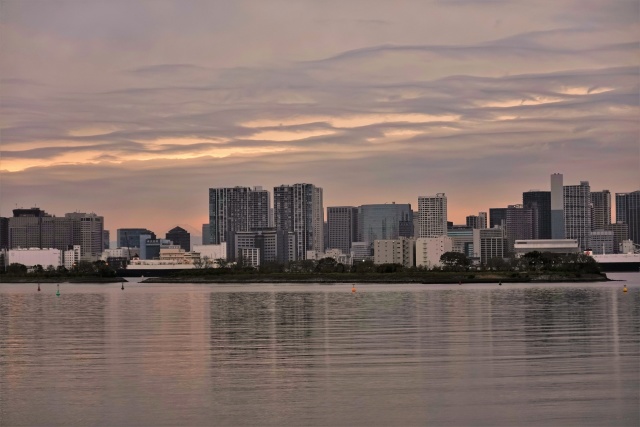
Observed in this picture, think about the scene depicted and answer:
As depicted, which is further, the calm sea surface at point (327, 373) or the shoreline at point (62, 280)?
the shoreline at point (62, 280)

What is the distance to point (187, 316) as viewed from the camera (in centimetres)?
5397

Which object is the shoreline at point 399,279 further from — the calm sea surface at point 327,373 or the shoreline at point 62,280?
the calm sea surface at point 327,373

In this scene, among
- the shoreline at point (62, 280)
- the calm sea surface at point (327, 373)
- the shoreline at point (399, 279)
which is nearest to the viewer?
the calm sea surface at point (327, 373)

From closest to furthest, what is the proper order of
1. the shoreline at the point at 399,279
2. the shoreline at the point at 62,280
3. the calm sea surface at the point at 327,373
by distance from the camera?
the calm sea surface at the point at 327,373, the shoreline at the point at 399,279, the shoreline at the point at 62,280

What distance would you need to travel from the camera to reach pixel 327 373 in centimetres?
2644

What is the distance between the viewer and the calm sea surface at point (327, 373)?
20.6 meters

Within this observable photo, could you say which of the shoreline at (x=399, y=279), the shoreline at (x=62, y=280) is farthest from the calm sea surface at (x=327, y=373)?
the shoreline at (x=62, y=280)

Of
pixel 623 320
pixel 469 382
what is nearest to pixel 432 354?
pixel 469 382

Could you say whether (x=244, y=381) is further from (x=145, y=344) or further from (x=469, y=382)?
(x=145, y=344)

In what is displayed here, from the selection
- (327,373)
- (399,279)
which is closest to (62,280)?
(399,279)

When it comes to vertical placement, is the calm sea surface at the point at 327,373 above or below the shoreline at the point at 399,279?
above

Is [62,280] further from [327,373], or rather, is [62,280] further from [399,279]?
[327,373]

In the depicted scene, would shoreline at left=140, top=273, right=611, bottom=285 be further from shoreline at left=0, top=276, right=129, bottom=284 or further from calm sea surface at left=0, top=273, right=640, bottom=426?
calm sea surface at left=0, top=273, right=640, bottom=426

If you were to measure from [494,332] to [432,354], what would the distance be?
30.1ft
